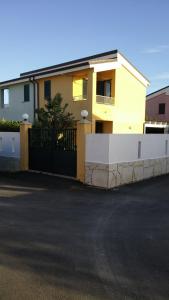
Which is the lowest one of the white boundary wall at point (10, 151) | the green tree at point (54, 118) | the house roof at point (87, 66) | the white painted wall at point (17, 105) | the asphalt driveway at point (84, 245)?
the asphalt driveway at point (84, 245)

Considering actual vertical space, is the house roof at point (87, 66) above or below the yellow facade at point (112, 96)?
above

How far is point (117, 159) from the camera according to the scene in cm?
1054

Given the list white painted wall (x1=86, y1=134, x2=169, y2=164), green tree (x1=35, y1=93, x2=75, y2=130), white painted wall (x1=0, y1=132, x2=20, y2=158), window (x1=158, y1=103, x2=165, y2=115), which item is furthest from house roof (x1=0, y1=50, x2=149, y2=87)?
window (x1=158, y1=103, x2=165, y2=115)

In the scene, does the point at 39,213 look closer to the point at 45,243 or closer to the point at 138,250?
the point at 45,243

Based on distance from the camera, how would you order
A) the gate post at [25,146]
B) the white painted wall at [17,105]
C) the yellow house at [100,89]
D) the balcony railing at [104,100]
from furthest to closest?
the white painted wall at [17,105], the balcony railing at [104,100], the yellow house at [100,89], the gate post at [25,146]

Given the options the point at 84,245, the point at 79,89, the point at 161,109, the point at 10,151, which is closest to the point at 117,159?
the point at 84,245

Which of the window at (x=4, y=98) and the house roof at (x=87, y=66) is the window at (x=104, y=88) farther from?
the window at (x=4, y=98)

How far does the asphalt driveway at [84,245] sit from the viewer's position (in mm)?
3727

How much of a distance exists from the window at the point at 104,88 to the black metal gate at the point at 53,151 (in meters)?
8.30

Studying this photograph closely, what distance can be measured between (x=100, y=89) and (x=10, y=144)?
8615mm

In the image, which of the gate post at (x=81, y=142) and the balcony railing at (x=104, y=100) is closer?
the gate post at (x=81, y=142)

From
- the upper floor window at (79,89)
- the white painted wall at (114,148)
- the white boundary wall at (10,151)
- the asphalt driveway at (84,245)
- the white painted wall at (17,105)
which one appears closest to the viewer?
the asphalt driveway at (84,245)

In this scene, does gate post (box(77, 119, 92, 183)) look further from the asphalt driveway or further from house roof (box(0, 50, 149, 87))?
house roof (box(0, 50, 149, 87))

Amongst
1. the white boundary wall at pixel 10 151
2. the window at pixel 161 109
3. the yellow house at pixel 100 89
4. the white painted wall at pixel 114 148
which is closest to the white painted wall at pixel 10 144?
the white boundary wall at pixel 10 151
